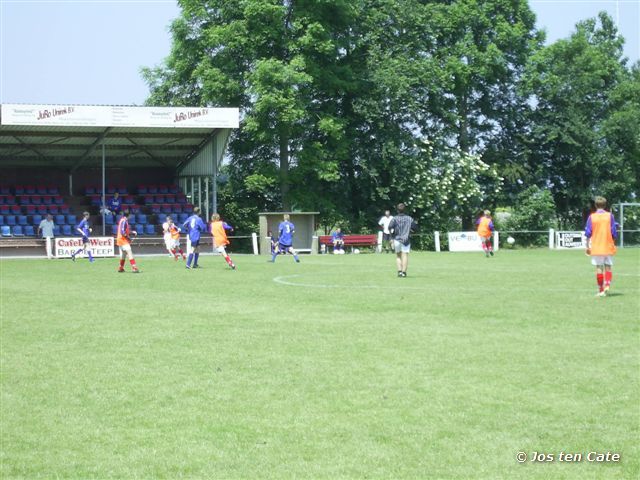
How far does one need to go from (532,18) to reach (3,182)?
33269mm

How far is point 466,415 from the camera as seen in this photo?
855cm

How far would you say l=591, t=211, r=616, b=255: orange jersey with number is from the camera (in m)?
19.7

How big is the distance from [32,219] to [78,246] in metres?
5.11

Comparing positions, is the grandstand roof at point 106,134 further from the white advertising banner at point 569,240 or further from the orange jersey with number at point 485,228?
the white advertising banner at point 569,240

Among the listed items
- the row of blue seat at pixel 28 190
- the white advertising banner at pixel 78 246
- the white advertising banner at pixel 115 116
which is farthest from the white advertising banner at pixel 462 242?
the row of blue seat at pixel 28 190

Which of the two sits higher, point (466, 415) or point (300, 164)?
point (300, 164)

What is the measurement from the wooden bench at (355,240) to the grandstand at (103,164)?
6.41 m

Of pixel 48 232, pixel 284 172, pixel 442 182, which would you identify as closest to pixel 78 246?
pixel 48 232

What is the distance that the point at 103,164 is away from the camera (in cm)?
4575

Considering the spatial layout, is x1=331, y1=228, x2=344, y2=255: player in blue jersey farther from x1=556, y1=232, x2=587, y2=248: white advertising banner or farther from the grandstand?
x1=556, y1=232, x2=587, y2=248: white advertising banner

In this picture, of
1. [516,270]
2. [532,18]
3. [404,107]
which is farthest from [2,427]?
[532,18]

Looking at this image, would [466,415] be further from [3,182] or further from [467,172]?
[467,172]

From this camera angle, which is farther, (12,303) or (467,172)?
(467,172)

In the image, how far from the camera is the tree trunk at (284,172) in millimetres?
54219
